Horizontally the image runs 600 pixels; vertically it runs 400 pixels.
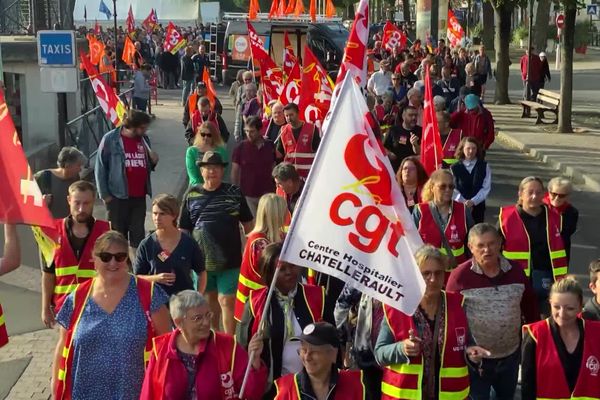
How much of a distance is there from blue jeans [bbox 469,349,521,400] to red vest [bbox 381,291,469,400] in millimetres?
625

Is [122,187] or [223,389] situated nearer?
[223,389]

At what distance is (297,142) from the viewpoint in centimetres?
1142

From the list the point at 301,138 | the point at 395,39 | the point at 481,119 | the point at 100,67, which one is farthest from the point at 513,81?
the point at 301,138

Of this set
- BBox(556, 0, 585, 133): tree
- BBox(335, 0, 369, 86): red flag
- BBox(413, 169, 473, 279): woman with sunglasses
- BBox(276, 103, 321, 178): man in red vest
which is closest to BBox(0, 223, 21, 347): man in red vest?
BBox(413, 169, 473, 279): woman with sunglasses

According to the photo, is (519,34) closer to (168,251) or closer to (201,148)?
(201,148)

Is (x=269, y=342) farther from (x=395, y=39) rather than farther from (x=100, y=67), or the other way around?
(x=395, y=39)

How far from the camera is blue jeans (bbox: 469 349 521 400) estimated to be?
613 centimetres

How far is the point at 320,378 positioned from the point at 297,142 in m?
6.78

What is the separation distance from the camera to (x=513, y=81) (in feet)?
132

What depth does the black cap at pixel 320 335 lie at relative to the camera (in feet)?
15.8

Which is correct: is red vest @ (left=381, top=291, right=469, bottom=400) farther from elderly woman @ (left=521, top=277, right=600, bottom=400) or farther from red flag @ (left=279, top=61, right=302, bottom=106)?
red flag @ (left=279, top=61, right=302, bottom=106)

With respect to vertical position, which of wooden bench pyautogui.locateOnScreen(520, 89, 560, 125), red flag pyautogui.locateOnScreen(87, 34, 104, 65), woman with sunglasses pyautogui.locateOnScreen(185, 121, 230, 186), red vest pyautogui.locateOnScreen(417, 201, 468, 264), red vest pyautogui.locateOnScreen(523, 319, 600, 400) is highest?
red flag pyautogui.locateOnScreen(87, 34, 104, 65)

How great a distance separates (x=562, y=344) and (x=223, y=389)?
1.75m

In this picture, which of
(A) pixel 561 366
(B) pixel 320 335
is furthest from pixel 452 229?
(B) pixel 320 335
